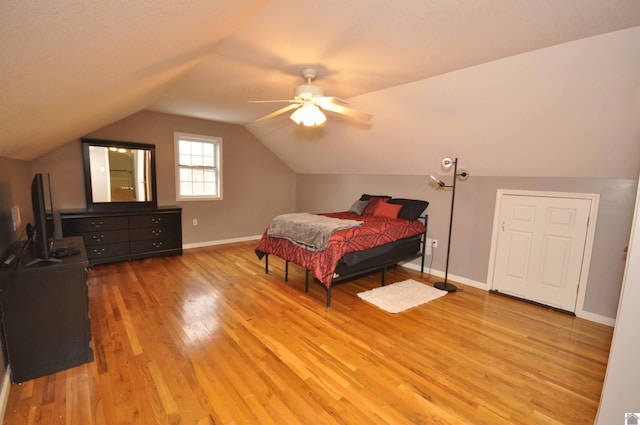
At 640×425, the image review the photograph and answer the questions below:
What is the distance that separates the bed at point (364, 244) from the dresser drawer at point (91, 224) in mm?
2268

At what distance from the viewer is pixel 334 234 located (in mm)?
3217

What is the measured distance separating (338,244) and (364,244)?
1.30ft

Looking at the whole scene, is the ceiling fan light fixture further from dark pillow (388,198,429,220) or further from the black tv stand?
the black tv stand

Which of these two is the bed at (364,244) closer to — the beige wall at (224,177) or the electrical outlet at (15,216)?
the beige wall at (224,177)

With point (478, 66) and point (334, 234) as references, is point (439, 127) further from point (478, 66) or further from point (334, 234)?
point (334, 234)

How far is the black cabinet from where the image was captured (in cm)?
196

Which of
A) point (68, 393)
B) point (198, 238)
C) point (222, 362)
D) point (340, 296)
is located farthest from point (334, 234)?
point (198, 238)

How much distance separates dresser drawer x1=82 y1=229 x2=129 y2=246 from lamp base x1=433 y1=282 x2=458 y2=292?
4.69 metres

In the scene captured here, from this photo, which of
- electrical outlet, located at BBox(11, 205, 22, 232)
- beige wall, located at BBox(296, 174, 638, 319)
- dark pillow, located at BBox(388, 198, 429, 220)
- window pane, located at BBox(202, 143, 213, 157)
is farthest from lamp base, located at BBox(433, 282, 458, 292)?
window pane, located at BBox(202, 143, 213, 157)

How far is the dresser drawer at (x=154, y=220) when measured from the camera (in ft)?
15.0

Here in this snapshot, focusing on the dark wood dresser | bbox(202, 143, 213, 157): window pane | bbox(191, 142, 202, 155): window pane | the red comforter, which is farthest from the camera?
bbox(202, 143, 213, 157): window pane

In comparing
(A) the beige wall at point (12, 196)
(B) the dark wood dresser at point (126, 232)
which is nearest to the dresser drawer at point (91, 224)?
(B) the dark wood dresser at point (126, 232)

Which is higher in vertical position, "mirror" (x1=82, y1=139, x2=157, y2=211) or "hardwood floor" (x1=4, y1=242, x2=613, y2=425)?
"mirror" (x1=82, y1=139, x2=157, y2=211)

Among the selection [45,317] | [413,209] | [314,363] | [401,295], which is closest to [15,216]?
[45,317]
